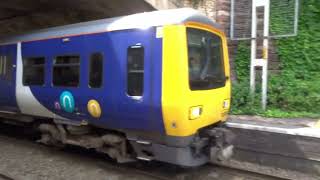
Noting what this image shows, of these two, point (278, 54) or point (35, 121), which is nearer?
point (35, 121)

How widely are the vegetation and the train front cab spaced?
3.48 metres

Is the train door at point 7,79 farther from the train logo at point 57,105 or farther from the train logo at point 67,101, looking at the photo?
the train logo at point 67,101

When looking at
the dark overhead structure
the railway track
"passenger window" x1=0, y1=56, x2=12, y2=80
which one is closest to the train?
the railway track

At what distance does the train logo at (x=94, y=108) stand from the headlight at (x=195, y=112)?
1748 mm

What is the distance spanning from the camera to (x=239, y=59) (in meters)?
12.5

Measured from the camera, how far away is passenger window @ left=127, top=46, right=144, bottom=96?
7.14 meters

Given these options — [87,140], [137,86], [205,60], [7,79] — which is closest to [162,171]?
[87,140]

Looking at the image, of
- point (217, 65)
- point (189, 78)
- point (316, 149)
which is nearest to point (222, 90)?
point (217, 65)

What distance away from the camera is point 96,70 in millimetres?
7879

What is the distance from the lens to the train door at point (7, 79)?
32.7 feet

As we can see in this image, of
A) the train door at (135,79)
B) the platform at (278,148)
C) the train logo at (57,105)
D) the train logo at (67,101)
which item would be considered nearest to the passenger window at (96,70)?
the train door at (135,79)

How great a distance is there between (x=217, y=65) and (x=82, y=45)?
2.41 m

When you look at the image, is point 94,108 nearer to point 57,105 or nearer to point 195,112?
point 57,105

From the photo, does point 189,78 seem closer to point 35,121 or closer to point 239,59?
point 35,121
